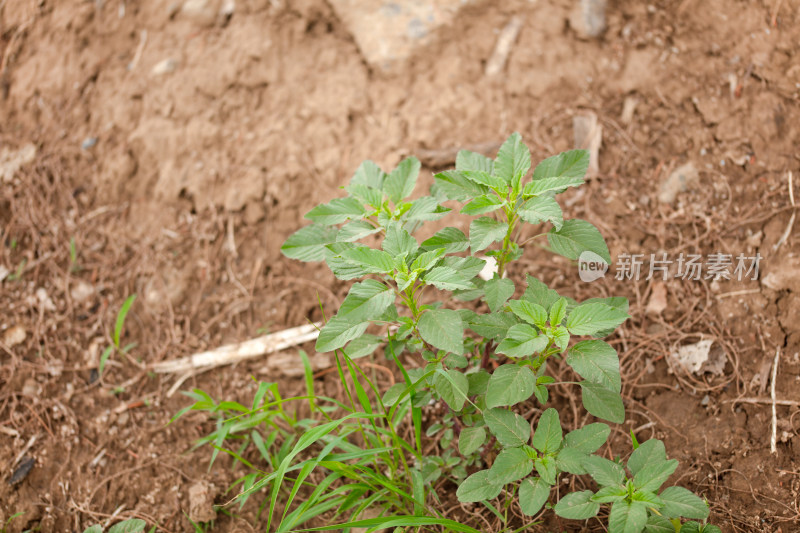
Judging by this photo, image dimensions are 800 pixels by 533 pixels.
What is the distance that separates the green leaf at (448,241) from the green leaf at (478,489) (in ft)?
2.34

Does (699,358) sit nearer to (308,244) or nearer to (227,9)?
(308,244)

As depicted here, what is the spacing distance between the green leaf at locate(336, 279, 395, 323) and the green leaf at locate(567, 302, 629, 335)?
55 centimetres

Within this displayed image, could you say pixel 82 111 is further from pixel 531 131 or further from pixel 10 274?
pixel 531 131

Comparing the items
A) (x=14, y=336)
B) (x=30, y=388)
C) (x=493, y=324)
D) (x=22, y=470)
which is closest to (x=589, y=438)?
(x=493, y=324)

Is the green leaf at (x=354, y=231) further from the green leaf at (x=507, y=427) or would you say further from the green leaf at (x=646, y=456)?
the green leaf at (x=646, y=456)

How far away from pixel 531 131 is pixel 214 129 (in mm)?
1642

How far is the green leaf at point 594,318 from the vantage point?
1.65 metres

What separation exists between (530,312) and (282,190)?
1597 millimetres

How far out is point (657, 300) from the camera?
7.79 feet

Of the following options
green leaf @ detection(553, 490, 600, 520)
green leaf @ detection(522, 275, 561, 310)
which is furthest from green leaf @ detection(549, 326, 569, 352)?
green leaf @ detection(553, 490, 600, 520)

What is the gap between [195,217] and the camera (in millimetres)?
2889

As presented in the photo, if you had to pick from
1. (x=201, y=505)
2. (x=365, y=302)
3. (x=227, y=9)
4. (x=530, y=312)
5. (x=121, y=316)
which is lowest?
(x=201, y=505)

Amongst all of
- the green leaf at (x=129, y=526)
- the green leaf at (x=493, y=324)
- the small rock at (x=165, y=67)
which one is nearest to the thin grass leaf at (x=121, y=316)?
the green leaf at (x=129, y=526)

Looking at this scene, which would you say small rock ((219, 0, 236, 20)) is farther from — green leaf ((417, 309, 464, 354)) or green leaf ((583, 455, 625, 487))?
green leaf ((583, 455, 625, 487))
